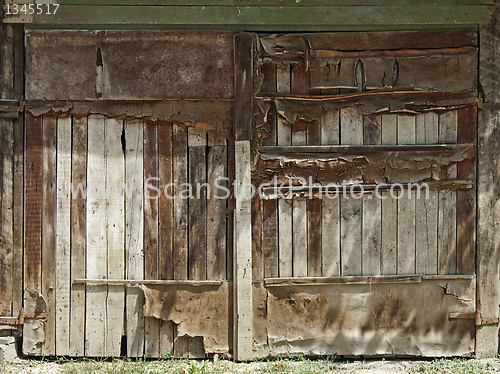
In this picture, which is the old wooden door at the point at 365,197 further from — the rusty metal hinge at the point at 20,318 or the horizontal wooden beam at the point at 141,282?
the rusty metal hinge at the point at 20,318

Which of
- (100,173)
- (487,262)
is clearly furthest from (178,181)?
(487,262)

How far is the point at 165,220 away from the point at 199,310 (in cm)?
89

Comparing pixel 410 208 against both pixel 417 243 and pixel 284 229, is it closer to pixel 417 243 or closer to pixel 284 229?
pixel 417 243

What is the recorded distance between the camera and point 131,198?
362cm

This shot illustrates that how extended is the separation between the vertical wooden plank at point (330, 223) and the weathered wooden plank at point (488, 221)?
1309 millimetres

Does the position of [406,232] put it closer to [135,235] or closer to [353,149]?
[353,149]

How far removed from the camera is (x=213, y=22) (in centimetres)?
355

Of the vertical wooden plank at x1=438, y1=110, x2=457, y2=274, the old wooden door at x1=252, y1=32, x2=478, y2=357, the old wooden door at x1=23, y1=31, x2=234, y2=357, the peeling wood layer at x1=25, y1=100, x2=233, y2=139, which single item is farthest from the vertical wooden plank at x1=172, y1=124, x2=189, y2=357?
the vertical wooden plank at x1=438, y1=110, x2=457, y2=274

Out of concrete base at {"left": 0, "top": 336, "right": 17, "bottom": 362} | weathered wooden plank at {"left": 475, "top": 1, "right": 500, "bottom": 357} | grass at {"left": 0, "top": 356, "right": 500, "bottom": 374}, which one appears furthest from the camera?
weathered wooden plank at {"left": 475, "top": 1, "right": 500, "bottom": 357}

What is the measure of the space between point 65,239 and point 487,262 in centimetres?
389

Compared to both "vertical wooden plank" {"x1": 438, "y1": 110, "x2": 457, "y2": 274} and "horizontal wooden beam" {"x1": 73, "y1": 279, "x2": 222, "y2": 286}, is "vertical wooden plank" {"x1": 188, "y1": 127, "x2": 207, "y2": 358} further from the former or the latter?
"vertical wooden plank" {"x1": 438, "y1": 110, "x2": 457, "y2": 274}

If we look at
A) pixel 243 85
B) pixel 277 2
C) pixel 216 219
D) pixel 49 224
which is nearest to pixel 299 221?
pixel 216 219

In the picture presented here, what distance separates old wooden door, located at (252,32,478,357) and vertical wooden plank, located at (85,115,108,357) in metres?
1.39

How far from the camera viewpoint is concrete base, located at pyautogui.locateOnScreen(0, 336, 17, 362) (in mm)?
3529
